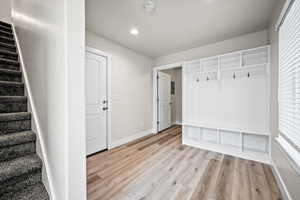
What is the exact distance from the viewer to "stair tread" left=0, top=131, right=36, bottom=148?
1.13 meters

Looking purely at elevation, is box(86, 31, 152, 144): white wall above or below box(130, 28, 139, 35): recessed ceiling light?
below

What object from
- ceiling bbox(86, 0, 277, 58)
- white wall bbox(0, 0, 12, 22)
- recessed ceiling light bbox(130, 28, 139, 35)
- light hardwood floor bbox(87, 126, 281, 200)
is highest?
white wall bbox(0, 0, 12, 22)

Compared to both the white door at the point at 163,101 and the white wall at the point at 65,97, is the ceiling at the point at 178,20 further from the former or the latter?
the white door at the point at 163,101

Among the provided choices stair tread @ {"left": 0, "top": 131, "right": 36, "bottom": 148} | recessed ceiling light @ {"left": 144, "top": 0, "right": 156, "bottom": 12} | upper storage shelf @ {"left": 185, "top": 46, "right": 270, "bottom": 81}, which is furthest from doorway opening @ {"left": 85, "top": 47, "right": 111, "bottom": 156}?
upper storage shelf @ {"left": 185, "top": 46, "right": 270, "bottom": 81}

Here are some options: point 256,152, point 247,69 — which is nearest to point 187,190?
point 256,152

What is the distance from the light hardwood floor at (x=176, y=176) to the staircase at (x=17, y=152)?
60 cm

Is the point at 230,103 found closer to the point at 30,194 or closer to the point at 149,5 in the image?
the point at 149,5

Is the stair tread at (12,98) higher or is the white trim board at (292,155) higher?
the stair tread at (12,98)

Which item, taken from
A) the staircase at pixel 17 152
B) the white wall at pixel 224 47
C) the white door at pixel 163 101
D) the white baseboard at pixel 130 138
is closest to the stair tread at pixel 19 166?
the staircase at pixel 17 152

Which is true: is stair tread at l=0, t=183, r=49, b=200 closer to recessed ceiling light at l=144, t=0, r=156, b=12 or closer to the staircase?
the staircase

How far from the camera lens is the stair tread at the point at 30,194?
100cm

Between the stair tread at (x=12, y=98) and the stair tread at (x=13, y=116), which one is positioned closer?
the stair tread at (x=13, y=116)

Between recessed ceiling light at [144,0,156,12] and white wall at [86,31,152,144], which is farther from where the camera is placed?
white wall at [86,31,152,144]

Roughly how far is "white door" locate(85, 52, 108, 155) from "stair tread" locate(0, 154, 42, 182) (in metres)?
1.23
